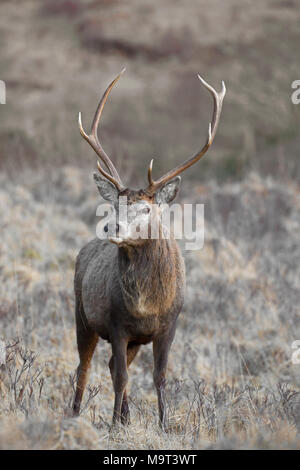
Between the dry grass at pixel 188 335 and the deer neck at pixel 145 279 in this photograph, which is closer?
the dry grass at pixel 188 335

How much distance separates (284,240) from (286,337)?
4.48 metres

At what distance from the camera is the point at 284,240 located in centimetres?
1208

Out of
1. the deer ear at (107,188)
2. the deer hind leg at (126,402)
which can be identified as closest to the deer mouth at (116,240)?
the deer ear at (107,188)

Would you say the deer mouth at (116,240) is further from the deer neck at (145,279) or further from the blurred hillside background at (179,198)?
the blurred hillside background at (179,198)

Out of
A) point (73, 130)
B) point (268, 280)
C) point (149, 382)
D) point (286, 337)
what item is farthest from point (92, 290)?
→ point (73, 130)

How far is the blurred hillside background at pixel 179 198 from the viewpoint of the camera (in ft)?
17.0

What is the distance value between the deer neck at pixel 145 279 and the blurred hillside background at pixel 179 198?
69cm

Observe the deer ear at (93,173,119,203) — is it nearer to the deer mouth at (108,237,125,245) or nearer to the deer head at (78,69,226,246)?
the deer head at (78,69,226,246)

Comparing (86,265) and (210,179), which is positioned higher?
(210,179)

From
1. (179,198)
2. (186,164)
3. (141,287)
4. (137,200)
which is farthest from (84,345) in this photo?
(179,198)

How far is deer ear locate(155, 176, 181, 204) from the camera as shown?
5199 millimetres

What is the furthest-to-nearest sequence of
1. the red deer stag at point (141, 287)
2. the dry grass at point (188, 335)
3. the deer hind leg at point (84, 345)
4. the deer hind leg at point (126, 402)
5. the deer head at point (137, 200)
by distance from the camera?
the deer hind leg at point (84, 345) < the deer hind leg at point (126, 402) < the red deer stag at point (141, 287) < the deer head at point (137, 200) < the dry grass at point (188, 335)

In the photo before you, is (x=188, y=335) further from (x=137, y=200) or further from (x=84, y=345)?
(x=137, y=200)

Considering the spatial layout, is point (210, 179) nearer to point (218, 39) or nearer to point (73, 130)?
point (73, 130)
